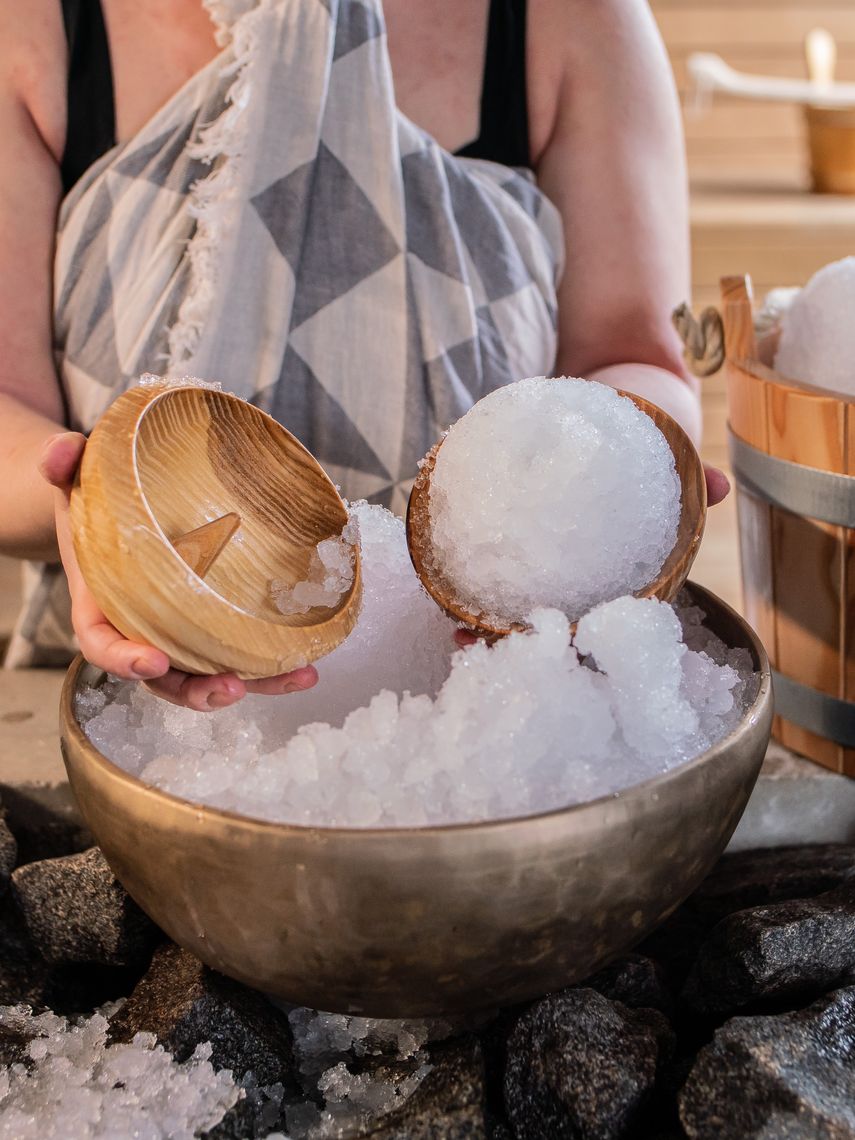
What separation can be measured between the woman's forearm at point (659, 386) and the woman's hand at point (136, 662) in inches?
22.5

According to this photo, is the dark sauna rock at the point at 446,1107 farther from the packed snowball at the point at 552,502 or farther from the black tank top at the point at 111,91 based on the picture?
the black tank top at the point at 111,91

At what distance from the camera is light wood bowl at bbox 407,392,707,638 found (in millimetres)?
754

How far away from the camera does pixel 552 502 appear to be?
717mm

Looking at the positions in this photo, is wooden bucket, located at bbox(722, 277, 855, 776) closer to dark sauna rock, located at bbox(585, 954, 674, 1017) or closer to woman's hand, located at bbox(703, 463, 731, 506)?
woman's hand, located at bbox(703, 463, 731, 506)

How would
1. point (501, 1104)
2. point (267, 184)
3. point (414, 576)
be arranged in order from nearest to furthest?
point (501, 1104), point (414, 576), point (267, 184)

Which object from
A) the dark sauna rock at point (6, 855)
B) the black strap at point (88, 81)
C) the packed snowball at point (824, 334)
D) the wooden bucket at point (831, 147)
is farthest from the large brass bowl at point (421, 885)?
the wooden bucket at point (831, 147)

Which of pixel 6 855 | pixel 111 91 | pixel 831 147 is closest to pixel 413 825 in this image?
pixel 6 855

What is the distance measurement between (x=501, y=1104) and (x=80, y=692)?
0.38 m

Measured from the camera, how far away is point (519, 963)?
634 mm

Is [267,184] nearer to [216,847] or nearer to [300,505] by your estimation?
[300,505]

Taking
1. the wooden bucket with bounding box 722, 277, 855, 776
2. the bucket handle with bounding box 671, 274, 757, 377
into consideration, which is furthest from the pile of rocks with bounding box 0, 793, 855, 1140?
the bucket handle with bounding box 671, 274, 757, 377

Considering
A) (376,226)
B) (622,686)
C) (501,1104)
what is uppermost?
(376,226)

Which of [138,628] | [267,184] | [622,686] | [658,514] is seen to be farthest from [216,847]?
[267,184]

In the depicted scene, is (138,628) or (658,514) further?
(658,514)
